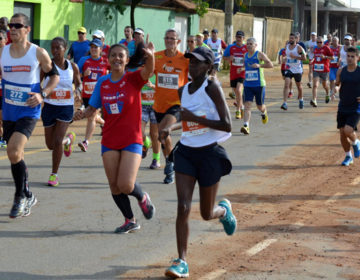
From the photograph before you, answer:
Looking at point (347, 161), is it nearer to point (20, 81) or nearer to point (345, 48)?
point (20, 81)

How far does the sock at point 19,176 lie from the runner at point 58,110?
5.22 feet

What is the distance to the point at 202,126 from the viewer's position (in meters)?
6.35

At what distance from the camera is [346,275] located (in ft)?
20.7

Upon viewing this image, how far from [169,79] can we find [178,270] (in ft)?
15.5

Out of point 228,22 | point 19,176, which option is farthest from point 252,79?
point 228,22

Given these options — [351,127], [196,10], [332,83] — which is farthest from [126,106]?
[196,10]

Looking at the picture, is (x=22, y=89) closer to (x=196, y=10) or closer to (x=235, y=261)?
(x=235, y=261)

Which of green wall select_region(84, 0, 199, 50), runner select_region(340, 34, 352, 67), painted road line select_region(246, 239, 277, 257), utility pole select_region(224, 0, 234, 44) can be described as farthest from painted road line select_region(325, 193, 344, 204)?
utility pole select_region(224, 0, 234, 44)

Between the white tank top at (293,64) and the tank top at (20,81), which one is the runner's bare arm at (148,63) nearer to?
the tank top at (20,81)

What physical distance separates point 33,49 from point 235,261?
130 inches

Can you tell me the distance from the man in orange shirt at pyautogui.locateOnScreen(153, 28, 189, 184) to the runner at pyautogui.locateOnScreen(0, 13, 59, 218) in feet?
8.22

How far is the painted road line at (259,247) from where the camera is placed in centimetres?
691

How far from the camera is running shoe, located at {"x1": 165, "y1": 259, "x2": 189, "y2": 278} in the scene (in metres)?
5.99

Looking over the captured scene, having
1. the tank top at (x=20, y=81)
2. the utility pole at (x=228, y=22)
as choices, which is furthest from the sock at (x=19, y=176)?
the utility pole at (x=228, y=22)
